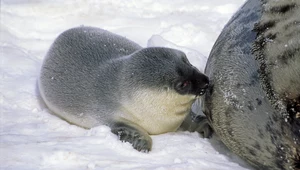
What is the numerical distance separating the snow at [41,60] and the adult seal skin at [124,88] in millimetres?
76

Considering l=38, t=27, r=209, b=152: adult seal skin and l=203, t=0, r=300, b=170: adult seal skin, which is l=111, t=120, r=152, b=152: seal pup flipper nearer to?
l=38, t=27, r=209, b=152: adult seal skin

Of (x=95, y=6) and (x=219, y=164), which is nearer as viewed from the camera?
(x=219, y=164)

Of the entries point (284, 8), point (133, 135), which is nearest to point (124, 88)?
point (133, 135)

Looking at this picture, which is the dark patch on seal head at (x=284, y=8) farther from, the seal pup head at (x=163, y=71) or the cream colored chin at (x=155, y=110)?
the cream colored chin at (x=155, y=110)

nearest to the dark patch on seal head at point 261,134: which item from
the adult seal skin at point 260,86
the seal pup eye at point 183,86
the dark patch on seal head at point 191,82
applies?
the adult seal skin at point 260,86

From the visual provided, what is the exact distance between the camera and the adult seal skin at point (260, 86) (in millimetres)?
2475

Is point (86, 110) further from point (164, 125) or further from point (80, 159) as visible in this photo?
point (80, 159)

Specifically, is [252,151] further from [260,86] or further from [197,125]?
[197,125]

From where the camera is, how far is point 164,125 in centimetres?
328

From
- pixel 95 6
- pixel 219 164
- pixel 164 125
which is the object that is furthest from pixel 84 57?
pixel 95 6

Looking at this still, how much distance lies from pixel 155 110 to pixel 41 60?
4.28 feet

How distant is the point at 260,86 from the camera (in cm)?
259

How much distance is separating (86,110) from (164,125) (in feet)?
1.41

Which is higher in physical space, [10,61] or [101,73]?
[101,73]
